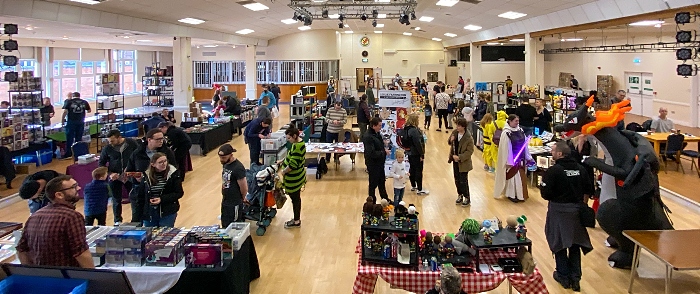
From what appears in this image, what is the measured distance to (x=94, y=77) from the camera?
22344 mm

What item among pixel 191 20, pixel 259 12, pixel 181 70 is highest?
pixel 259 12

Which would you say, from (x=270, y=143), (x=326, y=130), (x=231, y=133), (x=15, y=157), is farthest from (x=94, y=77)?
(x=270, y=143)

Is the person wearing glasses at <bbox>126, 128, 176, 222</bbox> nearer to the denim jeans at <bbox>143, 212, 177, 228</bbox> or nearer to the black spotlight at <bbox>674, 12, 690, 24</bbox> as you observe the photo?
the denim jeans at <bbox>143, 212, 177, 228</bbox>

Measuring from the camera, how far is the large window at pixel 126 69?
79.8ft

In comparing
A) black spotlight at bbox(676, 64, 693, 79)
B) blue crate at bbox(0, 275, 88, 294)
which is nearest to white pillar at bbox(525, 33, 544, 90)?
black spotlight at bbox(676, 64, 693, 79)

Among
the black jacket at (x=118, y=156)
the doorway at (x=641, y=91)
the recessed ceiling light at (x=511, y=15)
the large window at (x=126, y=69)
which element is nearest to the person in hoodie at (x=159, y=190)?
the black jacket at (x=118, y=156)

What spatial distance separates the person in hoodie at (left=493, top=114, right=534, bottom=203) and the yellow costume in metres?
0.95

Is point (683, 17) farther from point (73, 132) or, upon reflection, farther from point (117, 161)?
point (73, 132)

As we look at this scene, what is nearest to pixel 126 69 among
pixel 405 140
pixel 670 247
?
pixel 405 140

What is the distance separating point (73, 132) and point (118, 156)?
6205 millimetres

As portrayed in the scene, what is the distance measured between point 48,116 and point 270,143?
692 centimetres

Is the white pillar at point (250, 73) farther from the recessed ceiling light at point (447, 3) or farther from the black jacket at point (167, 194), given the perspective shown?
the black jacket at point (167, 194)

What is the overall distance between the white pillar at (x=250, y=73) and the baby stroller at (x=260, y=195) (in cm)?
1912

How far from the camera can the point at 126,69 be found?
2544 centimetres
